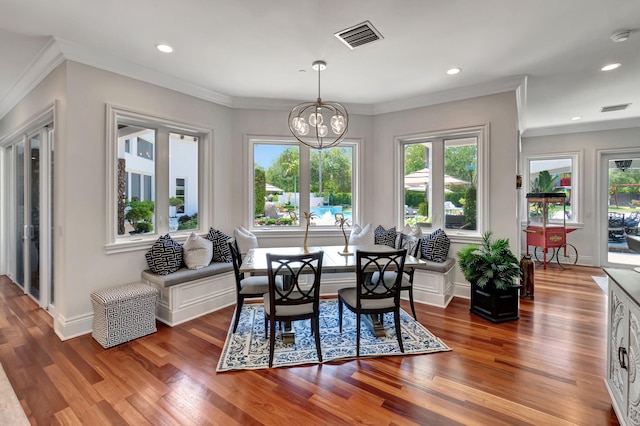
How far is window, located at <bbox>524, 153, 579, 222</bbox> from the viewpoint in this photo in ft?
20.7

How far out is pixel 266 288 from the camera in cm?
311

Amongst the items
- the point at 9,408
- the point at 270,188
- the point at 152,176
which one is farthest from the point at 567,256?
the point at 9,408

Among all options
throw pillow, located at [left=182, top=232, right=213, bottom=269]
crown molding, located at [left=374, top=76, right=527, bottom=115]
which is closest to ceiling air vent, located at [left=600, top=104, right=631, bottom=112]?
crown molding, located at [left=374, top=76, right=527, bottom=115]

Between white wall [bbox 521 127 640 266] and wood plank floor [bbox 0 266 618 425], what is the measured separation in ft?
12.9

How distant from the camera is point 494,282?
3.40m

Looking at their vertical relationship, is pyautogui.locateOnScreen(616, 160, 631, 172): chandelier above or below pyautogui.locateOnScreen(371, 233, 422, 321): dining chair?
above

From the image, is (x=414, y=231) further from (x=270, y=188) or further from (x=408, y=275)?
(x=270, y=188)

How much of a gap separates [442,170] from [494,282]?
1865 mm

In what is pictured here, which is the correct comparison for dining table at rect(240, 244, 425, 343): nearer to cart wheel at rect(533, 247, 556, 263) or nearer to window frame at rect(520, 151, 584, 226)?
cart wheel at rect(533, 247, 556, 263)

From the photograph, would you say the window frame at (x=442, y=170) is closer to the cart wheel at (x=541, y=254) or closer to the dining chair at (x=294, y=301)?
the dining chair at (x=294, y=301)

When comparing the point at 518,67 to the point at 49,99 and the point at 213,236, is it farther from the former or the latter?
the point at 49,99

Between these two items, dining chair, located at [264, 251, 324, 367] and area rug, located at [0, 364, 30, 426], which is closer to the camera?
area rug, located at [0, 364, 30, 426]

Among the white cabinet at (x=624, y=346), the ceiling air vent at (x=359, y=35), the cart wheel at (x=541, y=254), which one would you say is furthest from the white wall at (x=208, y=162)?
the cart wheel at (x=541, y=254)

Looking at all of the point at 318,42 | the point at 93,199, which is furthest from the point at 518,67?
the point at 93,199
